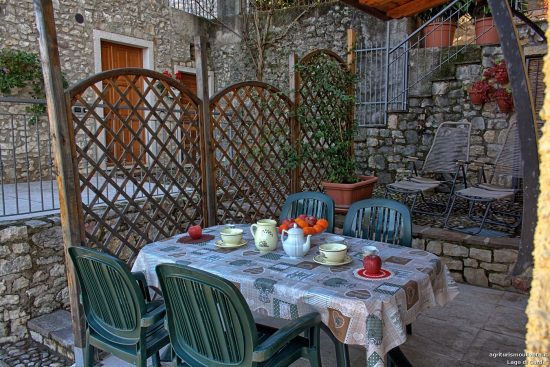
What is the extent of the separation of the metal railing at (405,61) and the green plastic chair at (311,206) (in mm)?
2841

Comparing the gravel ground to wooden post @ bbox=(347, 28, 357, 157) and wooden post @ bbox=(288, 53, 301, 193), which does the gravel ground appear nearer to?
wooden post @ bbox=(288, 53, 301, 193)

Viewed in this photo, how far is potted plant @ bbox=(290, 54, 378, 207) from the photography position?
13.0 feet

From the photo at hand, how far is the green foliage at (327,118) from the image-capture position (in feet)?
12.9

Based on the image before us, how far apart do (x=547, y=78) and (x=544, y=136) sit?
0.23 ft

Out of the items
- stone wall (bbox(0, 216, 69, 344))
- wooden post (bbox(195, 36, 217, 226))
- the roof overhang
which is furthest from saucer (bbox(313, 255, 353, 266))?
stone wall (bbox(0, 216, 69, 344))

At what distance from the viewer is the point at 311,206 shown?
2.72m

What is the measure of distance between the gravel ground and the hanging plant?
2614 mm

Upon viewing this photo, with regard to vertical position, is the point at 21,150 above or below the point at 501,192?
above

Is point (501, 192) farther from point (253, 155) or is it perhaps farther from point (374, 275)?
point (374, 275)

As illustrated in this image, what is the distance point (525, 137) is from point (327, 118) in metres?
3.36

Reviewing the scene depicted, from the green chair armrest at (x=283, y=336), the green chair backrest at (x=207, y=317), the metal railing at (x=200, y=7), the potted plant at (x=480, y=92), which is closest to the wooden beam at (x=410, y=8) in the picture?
the potted plant at (x=480, y=92)

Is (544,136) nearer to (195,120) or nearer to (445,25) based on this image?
(195,120)

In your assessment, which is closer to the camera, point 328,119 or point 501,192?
point 501,192

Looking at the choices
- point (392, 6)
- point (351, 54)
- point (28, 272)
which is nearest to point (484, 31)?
point (351, 54)
